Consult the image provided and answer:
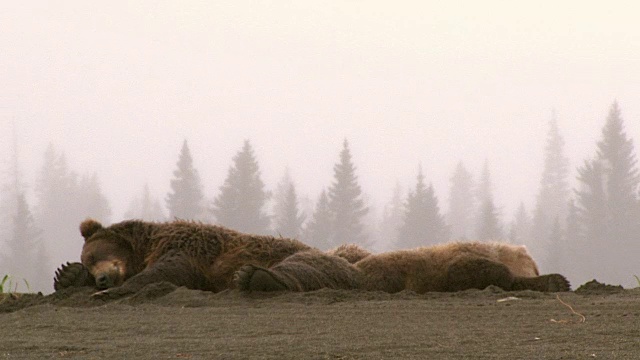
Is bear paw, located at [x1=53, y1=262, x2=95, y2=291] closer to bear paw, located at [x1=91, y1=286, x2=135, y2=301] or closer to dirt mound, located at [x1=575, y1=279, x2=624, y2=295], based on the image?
bear paw, located at [x1=91, y1=286, x2=135, y2=301]

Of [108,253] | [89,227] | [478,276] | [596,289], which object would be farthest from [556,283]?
[89,227]

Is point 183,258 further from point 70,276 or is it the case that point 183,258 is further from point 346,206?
point 346,206

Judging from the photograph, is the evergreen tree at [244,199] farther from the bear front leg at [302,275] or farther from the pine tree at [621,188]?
the bear front leg at [302,275]

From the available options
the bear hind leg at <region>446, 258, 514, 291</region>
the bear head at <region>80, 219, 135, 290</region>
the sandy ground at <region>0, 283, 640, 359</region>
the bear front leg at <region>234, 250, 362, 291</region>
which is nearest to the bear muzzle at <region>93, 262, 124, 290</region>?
the bear head at <region>80, 219, 135, 290</region>

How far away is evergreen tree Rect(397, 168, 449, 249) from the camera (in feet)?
243

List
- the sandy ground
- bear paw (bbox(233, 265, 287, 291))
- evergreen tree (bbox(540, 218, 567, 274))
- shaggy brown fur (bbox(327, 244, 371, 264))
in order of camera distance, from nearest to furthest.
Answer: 1. the sandy ground
2. bear paw (bbox(233, 265, 287, 291))
3. shaggy brown fur (bbox(327, 244, 371, 264))
4. evergreen tree (bbox(540, 218, 567, 274))

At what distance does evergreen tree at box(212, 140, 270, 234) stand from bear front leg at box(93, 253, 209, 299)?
201ft

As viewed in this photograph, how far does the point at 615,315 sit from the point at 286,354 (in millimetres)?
2516

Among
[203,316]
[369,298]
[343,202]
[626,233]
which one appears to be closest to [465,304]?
[369,298]

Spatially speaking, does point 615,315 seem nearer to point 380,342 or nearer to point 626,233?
point 380,342

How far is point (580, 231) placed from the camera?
258 ft

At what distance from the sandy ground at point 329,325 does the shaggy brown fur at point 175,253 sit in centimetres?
73

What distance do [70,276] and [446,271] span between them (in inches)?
153

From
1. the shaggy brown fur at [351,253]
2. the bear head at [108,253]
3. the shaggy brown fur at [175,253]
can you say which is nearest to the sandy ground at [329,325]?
the shaggy brown fur at [175,253]
